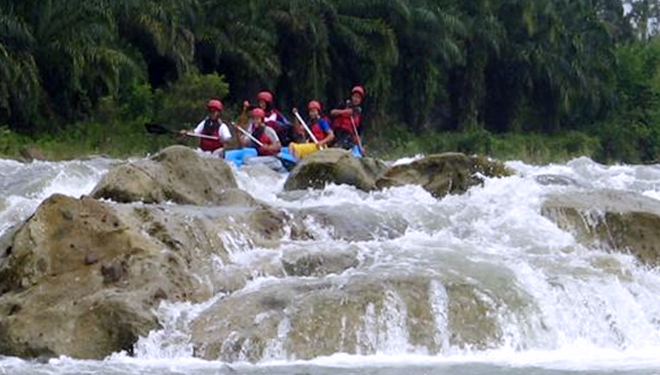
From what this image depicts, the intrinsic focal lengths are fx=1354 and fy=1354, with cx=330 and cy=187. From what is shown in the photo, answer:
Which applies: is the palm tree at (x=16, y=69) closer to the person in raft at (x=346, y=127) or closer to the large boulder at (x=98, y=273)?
the person in raft at (x=346, y=127)

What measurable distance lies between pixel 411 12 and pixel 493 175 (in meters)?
23.1

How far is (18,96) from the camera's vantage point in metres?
25.2

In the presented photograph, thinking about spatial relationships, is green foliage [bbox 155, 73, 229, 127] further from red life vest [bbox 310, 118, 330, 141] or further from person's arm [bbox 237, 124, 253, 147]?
person's arm [bbox 237, 124, 253, 147]

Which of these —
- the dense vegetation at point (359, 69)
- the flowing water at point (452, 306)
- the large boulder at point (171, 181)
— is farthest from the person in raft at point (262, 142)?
the dense vegetation at point (359, 69)

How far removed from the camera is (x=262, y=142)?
1877cm

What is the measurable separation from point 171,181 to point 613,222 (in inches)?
165

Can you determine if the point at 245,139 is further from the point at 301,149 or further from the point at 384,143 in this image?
the point at 384,143

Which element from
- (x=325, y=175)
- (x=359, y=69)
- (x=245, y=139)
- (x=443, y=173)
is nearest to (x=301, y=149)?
(x=245, y=139)

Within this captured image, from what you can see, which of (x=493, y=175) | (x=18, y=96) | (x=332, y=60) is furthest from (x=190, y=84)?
(x=493, y=175)

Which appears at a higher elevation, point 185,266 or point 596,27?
point 185,266

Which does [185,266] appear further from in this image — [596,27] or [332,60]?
[596,27]

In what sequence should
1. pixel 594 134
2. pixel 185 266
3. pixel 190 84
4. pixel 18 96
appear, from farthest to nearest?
1. pixel 594 134
2. pixel 190 84
3. pixel 18 96
4. pixel 185 266

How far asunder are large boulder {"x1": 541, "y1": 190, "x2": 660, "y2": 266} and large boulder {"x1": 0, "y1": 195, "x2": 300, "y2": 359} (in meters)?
3.48

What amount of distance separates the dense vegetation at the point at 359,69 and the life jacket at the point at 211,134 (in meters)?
5.86
